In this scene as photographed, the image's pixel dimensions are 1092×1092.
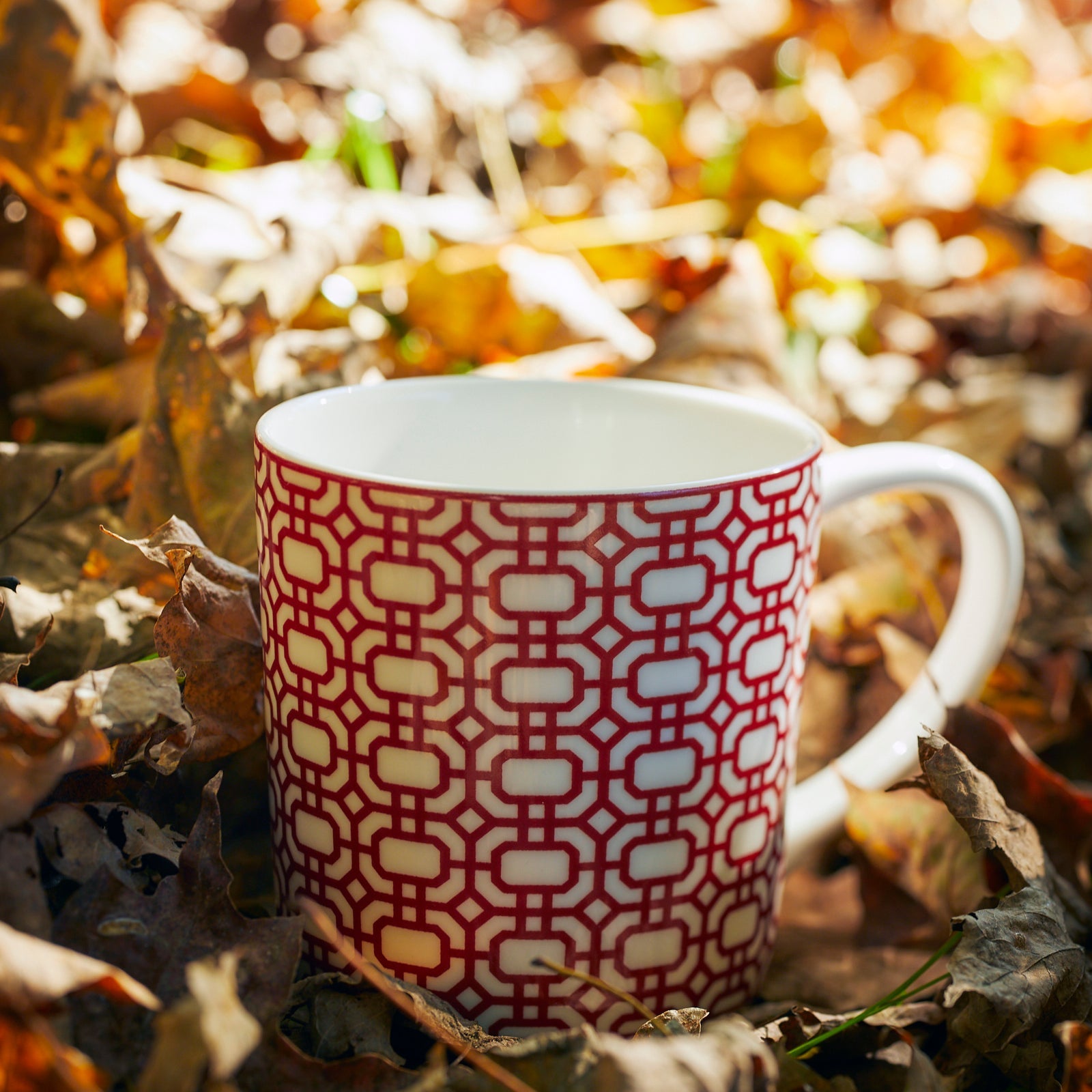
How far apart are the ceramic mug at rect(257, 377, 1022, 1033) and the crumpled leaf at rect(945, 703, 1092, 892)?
0.15 m

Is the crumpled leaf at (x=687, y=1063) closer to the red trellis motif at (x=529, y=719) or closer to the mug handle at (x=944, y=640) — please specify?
the red trellis motif at (x=529, y=719)

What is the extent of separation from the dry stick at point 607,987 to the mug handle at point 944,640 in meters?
0.15

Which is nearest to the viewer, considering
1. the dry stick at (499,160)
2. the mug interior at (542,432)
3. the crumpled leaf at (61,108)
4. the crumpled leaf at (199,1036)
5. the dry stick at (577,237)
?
the crumpled leaf at (199,1036)

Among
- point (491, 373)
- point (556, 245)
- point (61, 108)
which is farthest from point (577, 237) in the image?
point (61, 108)

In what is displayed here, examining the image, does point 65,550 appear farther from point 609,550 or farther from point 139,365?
point 609,550

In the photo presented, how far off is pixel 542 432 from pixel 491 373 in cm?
25

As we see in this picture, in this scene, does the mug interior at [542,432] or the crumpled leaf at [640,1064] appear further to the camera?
the mug interior at [542,432]


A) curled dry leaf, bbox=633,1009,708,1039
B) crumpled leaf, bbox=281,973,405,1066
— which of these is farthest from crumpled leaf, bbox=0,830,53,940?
curled dry leaf, bbox=633,1009,708,1039

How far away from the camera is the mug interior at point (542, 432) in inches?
24.4

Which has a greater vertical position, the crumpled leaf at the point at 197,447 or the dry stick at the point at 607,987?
the crumpled leaf at the point at 197,447

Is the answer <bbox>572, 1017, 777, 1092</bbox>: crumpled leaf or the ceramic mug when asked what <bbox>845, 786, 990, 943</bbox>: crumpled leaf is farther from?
<bbox>572, 1017, 777, 1092</bbox>: crumpled leaf

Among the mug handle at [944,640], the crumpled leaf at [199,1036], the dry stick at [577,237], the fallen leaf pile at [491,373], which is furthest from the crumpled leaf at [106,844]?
the dry stick at [577,237]

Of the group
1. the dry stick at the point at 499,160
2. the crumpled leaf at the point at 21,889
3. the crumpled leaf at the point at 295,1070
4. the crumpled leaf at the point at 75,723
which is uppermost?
the dry stick at the point at 499,160

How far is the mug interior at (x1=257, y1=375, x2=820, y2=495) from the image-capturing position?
62 centimetres
